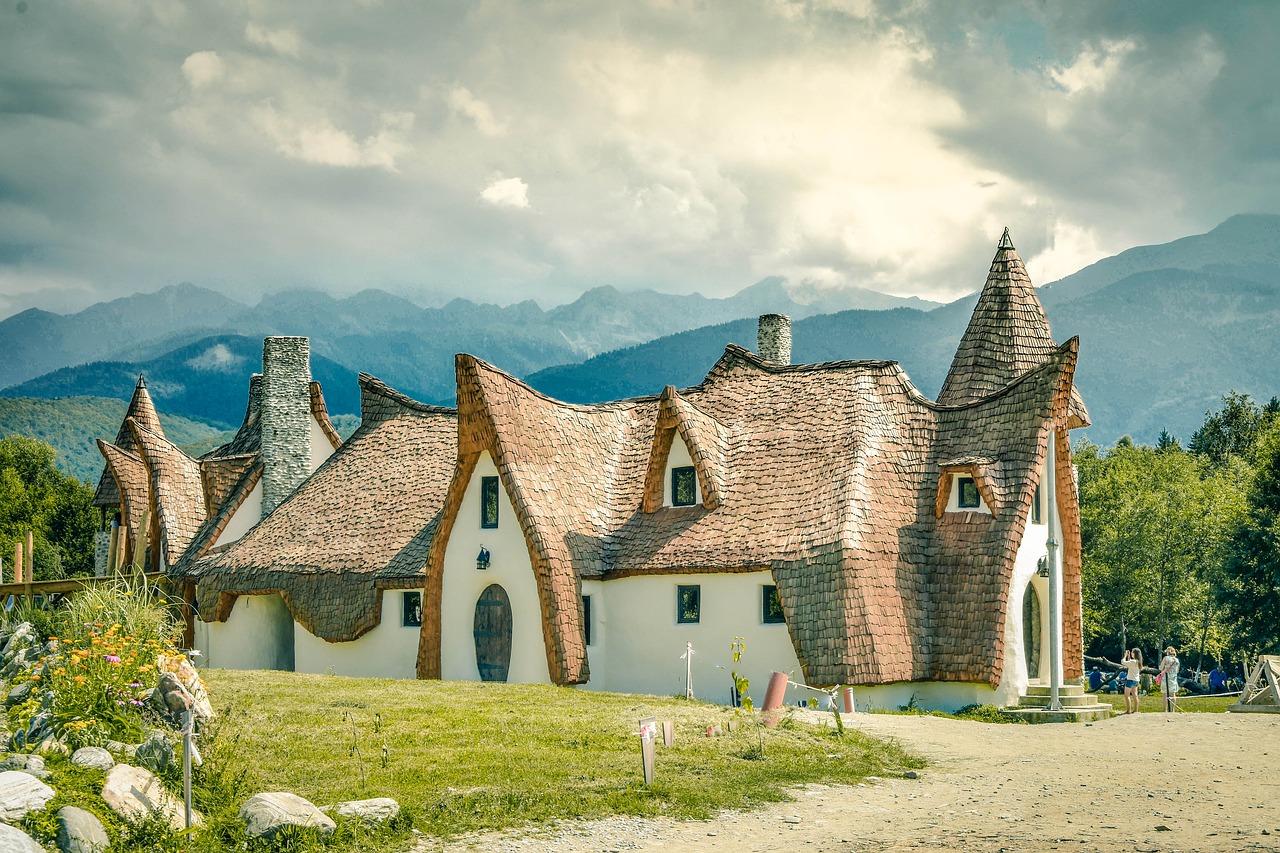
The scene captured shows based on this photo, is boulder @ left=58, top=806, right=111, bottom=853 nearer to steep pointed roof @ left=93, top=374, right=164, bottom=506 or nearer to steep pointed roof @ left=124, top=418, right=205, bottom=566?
steep pointed roof @ left=124, top=418, right=205, bottom=566

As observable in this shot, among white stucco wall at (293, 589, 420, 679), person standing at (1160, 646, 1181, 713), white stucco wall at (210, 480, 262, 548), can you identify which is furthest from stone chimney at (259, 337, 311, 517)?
person standing at (1160, 646, 1181, 713)

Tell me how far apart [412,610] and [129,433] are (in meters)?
18.1

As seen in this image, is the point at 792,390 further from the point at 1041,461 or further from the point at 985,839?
the point at 985,839

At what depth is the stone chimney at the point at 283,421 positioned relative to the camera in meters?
40.8

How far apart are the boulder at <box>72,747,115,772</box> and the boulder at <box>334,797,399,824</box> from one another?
2774 millimetres

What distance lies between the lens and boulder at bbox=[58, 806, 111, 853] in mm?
13266

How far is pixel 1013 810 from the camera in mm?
15523

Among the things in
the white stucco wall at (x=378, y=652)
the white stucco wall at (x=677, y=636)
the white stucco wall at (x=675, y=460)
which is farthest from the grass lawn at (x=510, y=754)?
the white stucco wall at (x=675, y=460)

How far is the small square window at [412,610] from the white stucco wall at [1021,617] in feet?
42.9

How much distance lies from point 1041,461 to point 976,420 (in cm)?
203

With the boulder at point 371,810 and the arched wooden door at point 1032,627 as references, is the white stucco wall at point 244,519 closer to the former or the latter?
the arched wooden door at point 1032,627

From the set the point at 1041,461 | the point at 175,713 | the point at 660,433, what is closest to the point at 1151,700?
the point at 1041,461

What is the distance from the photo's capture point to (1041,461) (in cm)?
2989

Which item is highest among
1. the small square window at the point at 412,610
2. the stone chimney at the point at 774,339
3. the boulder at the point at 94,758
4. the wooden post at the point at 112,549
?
the stone chimney at the point at 774,339
